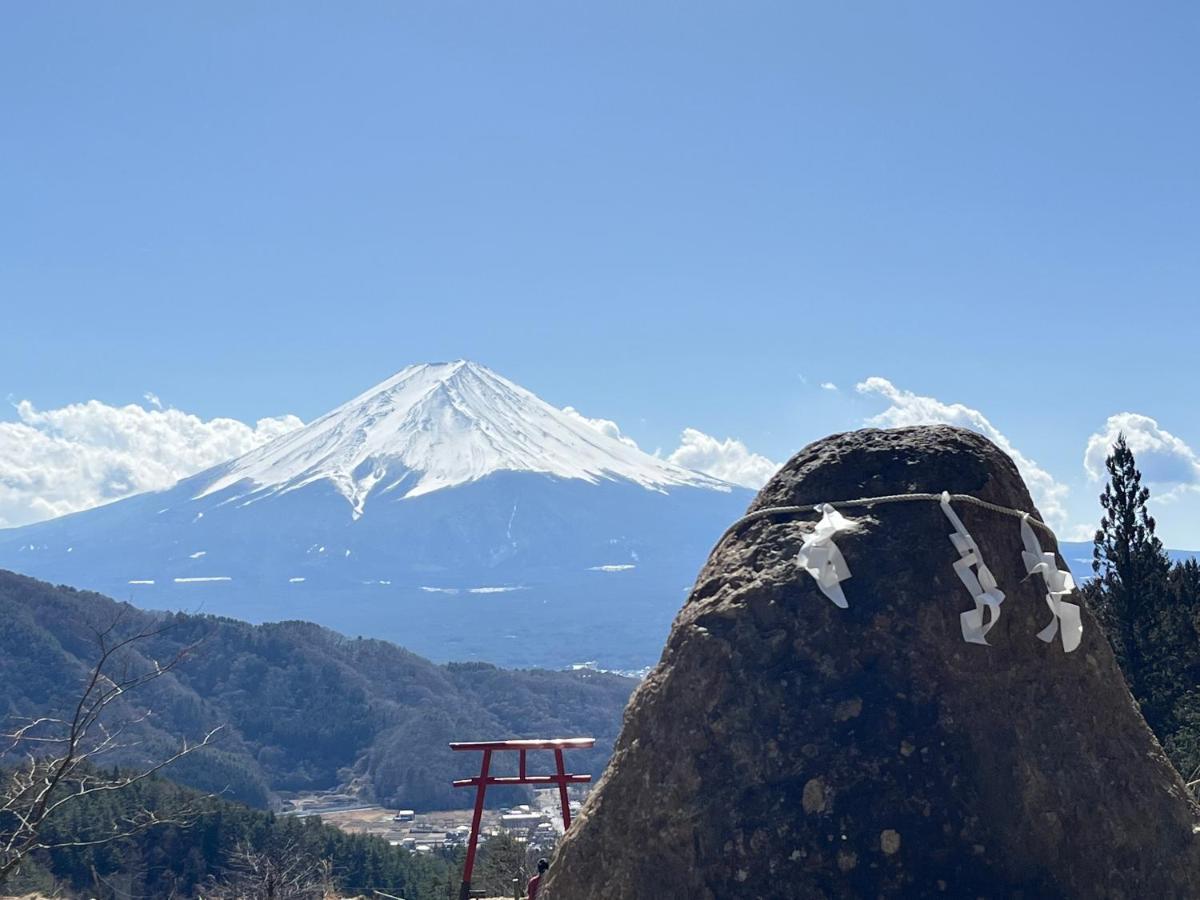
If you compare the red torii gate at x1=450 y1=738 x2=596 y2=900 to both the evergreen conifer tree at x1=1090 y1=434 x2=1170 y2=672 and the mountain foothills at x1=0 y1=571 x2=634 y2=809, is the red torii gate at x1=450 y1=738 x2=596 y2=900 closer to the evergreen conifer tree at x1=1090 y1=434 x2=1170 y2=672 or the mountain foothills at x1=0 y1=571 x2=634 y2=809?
the evergreen conifer tree at x1=1090 y1=434 x2=1170 y2=672

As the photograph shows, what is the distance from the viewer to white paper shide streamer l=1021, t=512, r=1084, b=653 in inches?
185

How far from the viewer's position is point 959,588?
454 centimetres

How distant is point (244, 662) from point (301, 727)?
22.1ft

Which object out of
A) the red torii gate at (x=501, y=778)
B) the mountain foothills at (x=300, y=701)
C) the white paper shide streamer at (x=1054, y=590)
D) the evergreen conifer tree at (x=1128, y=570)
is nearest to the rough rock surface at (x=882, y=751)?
the white paper shide streamer at (x=1054, y=590)

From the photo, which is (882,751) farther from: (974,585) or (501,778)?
(501,778)

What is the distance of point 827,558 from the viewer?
4.52 m

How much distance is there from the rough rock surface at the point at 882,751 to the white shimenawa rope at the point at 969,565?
45mm

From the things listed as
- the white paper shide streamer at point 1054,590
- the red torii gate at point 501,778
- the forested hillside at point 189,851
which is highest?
the white paper shide streamer at point 1054,590

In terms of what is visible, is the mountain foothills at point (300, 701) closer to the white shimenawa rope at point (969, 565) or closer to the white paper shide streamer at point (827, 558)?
the white shimenawa rope at point (969, 565)

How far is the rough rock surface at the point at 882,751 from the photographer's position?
415 centimetres

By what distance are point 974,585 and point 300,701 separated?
299ft

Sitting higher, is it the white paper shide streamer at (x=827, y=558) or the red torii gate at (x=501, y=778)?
the white paper shide streamer at (x=827, y=558)

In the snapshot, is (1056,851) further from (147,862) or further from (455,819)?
(455,819)

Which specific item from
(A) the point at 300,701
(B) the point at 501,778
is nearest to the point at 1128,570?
(B) the point at 501,778
